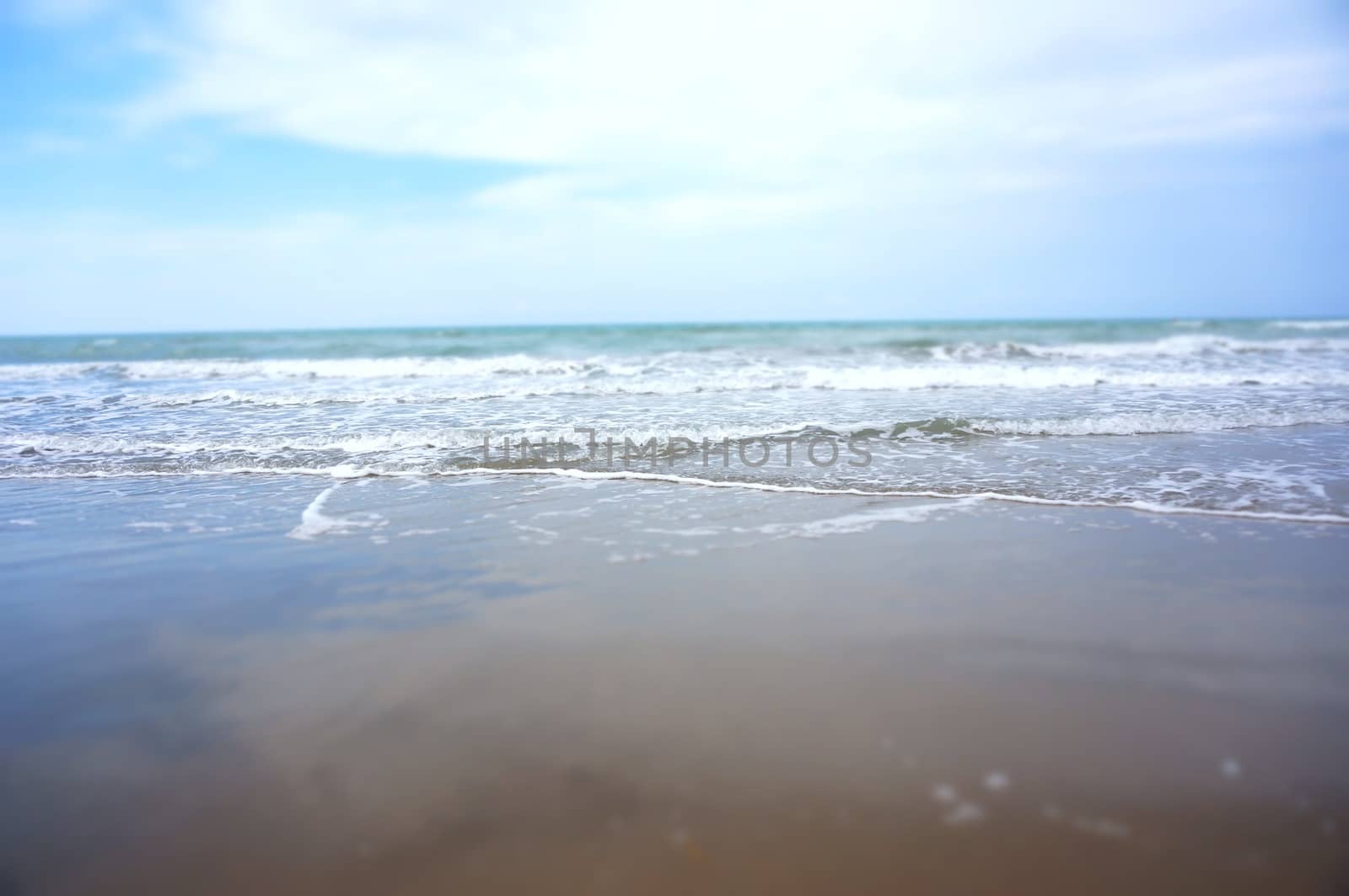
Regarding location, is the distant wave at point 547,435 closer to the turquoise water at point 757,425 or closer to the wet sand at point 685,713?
the turquoise water at point 757,425

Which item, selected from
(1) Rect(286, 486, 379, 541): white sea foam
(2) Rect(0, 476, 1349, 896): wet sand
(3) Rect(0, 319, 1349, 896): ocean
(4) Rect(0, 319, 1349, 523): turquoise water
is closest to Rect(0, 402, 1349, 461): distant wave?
(4) Rect(0, 319, 1349, 523): turquoise water

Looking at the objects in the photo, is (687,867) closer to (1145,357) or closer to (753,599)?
(753,599)

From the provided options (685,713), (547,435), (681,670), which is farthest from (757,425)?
(685,713)

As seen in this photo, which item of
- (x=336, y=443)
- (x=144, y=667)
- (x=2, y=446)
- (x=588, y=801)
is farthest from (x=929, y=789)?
(x=2, y=446)

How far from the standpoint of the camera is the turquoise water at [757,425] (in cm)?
617

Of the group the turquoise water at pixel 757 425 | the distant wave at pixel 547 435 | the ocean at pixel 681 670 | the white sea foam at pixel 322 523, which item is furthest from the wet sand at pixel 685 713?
the distant wave at pixel 547 435

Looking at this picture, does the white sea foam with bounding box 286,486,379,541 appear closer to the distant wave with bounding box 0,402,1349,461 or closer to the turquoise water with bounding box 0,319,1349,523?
the turquoise water with bounding box 0,319,1349,523

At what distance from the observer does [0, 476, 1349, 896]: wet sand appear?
1.95 metres

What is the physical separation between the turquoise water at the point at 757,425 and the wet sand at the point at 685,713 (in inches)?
62.8

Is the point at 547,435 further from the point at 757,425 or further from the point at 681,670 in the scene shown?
the point at 681,670

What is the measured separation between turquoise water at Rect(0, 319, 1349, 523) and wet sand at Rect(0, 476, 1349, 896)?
1596mm

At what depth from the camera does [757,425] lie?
28.3 feet

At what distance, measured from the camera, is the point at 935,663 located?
9.70 ft

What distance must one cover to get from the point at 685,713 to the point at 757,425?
6.19 metres
